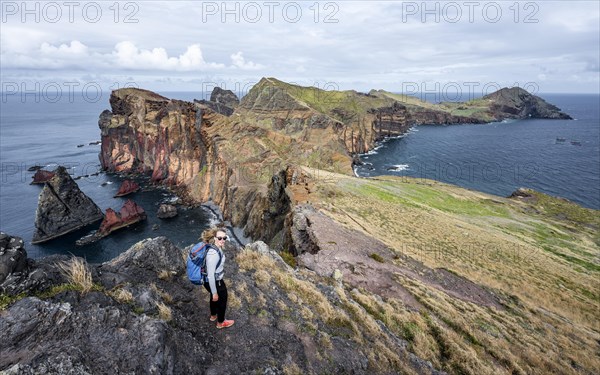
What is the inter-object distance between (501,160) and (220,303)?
140 metres

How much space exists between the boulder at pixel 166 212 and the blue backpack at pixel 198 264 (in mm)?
A: 63848

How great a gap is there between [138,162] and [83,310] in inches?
4165

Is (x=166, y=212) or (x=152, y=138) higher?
(x=152, y=138)

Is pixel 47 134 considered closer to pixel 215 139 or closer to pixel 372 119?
pixel 215 139

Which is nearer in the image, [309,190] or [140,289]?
[140,289]

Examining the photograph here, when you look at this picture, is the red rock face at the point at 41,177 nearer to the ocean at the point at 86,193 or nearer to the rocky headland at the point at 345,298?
the ocean at the point at 86,193

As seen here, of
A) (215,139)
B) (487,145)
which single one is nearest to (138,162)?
(215,139)

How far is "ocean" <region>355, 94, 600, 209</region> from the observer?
92062mm

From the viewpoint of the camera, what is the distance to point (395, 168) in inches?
4454

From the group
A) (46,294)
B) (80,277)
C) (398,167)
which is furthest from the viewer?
(398,167)

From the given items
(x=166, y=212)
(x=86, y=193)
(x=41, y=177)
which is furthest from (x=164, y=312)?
(x=41, y=177)

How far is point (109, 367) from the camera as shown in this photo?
21.7ft

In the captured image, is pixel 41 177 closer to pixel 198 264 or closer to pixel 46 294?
pixel 46 294

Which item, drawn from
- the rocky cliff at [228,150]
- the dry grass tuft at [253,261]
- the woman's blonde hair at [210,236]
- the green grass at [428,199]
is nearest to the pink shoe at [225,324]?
the woman's blonde hair at [210,236]
